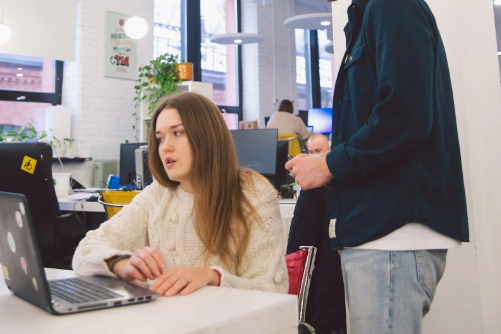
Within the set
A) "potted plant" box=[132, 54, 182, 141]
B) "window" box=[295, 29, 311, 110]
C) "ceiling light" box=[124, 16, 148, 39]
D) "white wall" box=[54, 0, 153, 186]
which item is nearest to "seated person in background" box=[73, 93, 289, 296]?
"ceiling light" box=[124, 16, 148, 39]

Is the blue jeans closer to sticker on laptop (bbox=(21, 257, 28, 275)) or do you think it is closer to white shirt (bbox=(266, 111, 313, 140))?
sticker on laptop (bbox=(21, 257, 28, 275))

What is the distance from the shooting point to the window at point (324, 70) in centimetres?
926

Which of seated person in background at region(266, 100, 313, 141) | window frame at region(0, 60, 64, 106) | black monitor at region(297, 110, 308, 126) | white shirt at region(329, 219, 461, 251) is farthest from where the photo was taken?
black monitor at region(297, 110, 308, 126)

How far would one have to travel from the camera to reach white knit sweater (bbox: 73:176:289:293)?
117 cm

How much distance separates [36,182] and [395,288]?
227cm

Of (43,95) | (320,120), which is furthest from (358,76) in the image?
(320,120)

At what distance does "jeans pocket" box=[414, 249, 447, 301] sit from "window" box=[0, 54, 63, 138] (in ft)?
16.3

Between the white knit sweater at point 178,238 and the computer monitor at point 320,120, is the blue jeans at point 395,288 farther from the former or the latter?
the computer monitor at point 320,120

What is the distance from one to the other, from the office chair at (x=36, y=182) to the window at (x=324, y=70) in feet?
23.1

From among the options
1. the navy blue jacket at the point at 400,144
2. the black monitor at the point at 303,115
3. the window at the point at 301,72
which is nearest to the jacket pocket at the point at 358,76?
the navy blue jacket at the point at 400,144

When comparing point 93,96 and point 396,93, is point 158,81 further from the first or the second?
point 396,93

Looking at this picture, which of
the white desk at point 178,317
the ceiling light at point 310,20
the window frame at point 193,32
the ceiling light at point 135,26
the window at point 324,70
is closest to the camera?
the white desk at point 178,317

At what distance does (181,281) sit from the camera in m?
0.94

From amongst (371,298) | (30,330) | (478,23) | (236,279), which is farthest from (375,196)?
(478,23)
